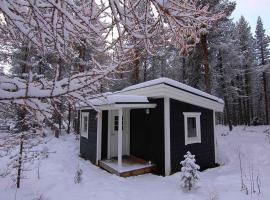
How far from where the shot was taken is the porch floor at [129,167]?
8125 millimetres

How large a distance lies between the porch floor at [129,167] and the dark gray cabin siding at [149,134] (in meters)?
0.32

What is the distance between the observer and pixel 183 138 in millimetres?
9258

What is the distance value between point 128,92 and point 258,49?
28.7 metres

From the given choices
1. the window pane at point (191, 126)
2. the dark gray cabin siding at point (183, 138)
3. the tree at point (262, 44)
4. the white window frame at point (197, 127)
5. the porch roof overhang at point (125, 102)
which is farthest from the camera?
the tree at point (262, 44)

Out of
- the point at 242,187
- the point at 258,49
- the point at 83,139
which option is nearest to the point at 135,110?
the point at 83,139

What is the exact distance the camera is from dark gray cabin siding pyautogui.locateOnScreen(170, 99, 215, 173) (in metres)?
8.85

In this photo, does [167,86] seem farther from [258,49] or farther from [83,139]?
[258,49]

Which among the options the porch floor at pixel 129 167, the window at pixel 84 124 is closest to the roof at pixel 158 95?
the porch floor at pixel 129 167

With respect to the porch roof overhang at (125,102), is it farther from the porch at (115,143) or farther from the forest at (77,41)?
the forest at (77,41)

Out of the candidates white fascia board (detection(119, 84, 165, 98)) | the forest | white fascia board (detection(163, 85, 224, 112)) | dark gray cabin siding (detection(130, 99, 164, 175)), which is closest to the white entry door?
dark gray cabin siding (detection(130, 99, 164, 175))

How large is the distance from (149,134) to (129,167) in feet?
5.20

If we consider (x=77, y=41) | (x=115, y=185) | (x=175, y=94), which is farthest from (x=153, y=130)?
(x=77, y=41)

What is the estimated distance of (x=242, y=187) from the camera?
6133mm

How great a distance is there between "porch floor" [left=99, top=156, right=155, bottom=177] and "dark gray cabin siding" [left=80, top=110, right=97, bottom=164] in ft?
3.17
